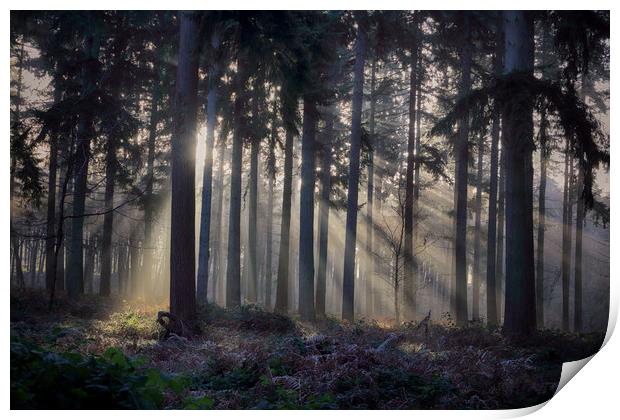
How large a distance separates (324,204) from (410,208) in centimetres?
464

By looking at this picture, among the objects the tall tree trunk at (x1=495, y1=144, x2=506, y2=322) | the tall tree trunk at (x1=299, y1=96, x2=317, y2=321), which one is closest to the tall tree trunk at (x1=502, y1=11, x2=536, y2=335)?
the tall tree trunk at (x1=495, y1=144, x2=506, y2=322)

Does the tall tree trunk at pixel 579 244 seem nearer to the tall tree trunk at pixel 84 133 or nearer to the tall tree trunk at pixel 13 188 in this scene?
the tall tree trunk at pixel 84 133

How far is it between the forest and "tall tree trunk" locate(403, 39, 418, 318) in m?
0.05

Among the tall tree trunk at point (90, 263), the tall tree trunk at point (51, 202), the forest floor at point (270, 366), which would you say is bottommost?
the forest floor at point (270, 366)

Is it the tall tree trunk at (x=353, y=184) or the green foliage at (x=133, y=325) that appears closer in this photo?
the green foliage at (x=133, y=325)

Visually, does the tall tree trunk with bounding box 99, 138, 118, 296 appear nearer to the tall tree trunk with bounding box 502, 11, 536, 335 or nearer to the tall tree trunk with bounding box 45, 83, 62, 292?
the tall tree trunk with bounding box 45, 83, 62, 292

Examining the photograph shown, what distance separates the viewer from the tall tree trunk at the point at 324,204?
13.0 meters

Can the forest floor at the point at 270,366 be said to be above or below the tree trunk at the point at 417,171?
below

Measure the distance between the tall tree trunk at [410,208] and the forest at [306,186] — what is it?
1.9 inches

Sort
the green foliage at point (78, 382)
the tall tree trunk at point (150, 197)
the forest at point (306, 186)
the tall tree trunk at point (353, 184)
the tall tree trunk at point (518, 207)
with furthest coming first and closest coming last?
the tall tree trunk at point (353, 184) < the tall tree trunk at point (150, 197) < the tall tree trunk at point (518, 207) < the forest at point (306, 186) < the green foliage at point (78, 382)

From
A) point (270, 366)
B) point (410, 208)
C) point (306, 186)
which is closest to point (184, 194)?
point (270, 366)

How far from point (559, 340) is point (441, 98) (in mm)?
4677

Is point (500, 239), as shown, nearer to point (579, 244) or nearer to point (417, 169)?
point (579, 244)

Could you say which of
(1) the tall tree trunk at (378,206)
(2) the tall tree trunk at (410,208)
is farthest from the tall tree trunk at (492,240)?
(1) the tall tree trunk at (378,206)
